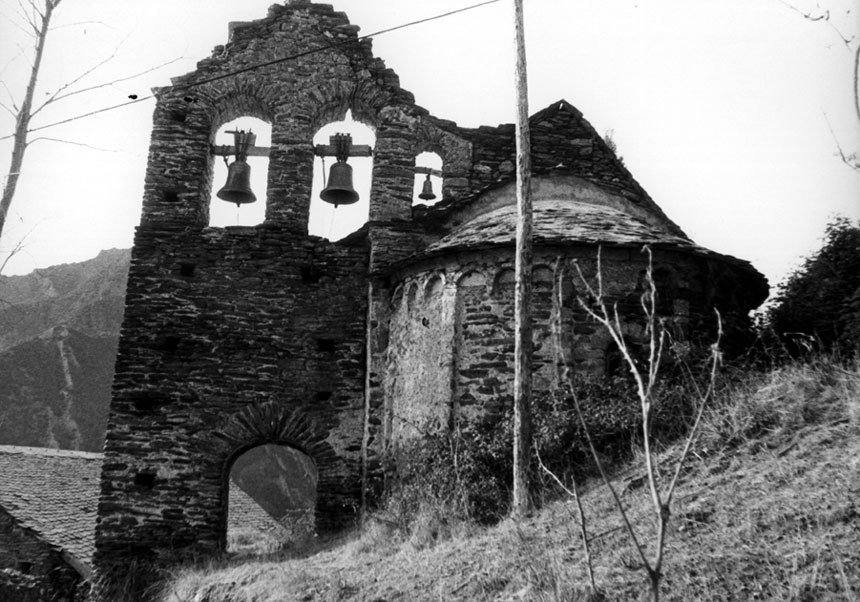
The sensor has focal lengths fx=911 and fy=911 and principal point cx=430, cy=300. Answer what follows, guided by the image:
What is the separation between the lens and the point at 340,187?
1236 centimetres

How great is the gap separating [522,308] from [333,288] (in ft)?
11.9

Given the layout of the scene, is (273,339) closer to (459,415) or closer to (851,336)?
(459,415)

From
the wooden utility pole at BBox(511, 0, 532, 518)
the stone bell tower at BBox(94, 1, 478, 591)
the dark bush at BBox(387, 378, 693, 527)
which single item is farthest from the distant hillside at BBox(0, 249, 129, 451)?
the wooden utility pole at BBox(511, 0, 532, 518)

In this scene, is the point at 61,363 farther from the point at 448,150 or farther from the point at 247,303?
the point at 448,150

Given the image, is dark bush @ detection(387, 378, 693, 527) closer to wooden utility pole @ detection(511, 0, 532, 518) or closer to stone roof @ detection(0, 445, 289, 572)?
wooden utility pole @ detection(511, 0, 532, 518)

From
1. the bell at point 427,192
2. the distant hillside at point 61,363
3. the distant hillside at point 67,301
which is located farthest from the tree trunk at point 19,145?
the distant hillside at point 67,301

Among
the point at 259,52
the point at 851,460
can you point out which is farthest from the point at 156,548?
the point at 851,460

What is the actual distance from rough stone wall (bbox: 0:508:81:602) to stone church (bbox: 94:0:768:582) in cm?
400

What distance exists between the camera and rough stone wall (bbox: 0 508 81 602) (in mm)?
14125

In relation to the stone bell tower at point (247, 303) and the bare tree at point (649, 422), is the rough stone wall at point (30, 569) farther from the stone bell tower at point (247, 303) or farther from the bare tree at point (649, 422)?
the bare tree at point (649, 422)

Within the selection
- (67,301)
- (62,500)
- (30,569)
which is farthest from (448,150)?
(67,301)

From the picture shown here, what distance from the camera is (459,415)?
33.0 feet

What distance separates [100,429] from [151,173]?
2377cm

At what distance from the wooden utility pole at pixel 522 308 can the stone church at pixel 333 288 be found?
0.88 metres
